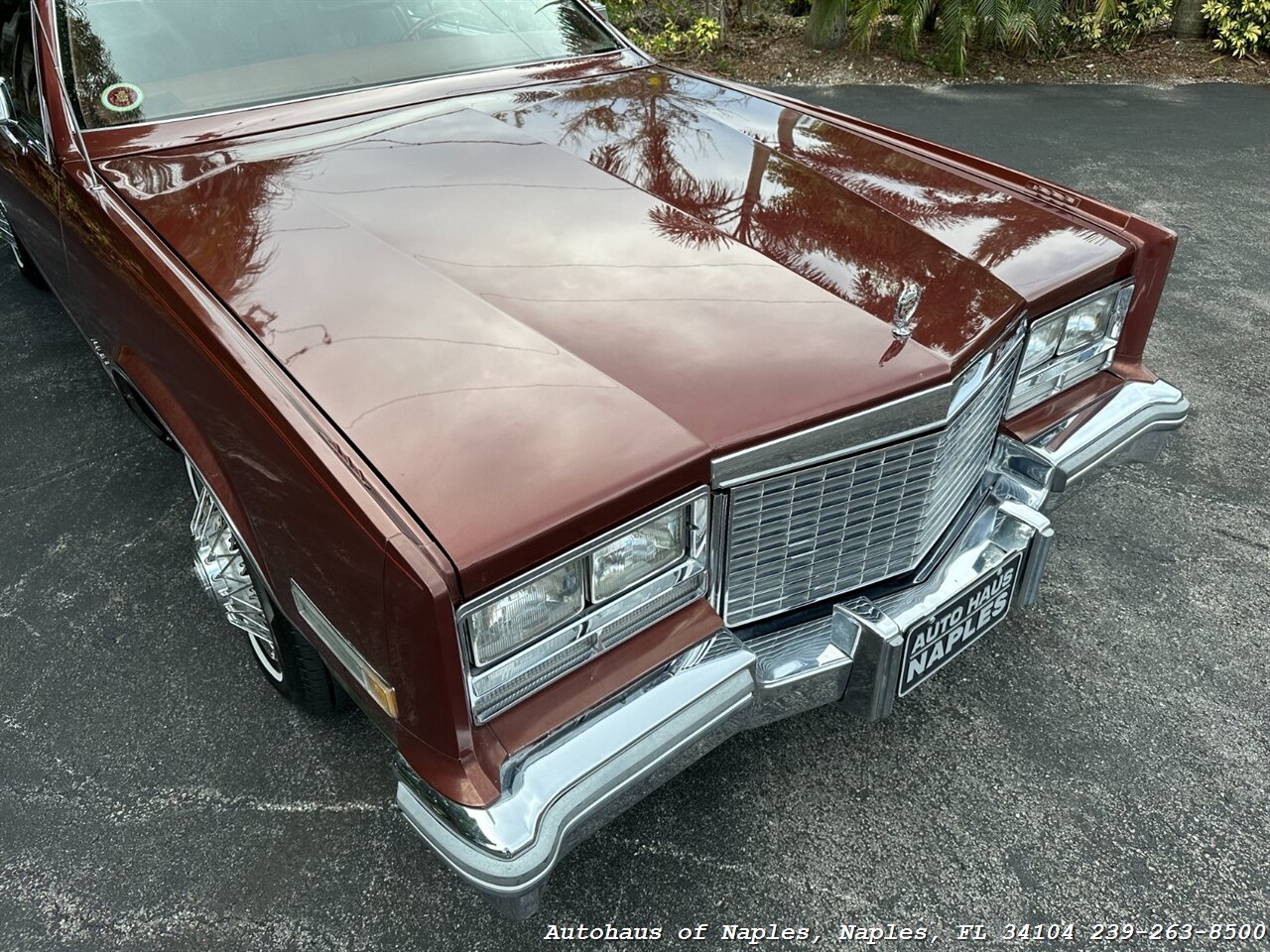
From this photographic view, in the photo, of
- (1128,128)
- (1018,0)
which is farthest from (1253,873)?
(1018,0)

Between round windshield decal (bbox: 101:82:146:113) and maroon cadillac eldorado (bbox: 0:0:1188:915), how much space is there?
0.07 ft

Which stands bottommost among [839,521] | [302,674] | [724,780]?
[724,780]

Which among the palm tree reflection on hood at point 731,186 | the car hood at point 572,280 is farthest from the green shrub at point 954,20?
the car hood at point 572,280

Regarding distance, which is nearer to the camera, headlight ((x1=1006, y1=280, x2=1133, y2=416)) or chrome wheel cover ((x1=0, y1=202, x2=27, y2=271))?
headlight ((x1=1006, y1=280, x2=1133, y2=416))

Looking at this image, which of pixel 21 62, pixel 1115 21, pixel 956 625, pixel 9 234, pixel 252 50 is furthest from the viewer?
pixel 1115 21

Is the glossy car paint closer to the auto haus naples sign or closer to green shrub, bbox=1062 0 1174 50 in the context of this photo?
the auto haus naples sign

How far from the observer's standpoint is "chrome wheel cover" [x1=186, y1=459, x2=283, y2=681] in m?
1.97

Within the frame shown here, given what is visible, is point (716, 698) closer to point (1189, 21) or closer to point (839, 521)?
point (839, 521)

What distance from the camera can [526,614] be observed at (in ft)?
4.61

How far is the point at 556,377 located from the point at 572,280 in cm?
33

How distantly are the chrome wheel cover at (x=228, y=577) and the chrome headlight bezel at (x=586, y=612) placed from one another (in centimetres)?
75

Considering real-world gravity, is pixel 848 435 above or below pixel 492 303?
below

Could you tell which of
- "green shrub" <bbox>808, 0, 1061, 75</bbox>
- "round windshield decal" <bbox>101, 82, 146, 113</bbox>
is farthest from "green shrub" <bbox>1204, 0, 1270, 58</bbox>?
"round windshield decal" <bbox>101, 82, 146, 113</bbox>

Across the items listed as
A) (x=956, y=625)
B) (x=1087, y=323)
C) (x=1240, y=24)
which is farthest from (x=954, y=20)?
(x=956, y=625)
